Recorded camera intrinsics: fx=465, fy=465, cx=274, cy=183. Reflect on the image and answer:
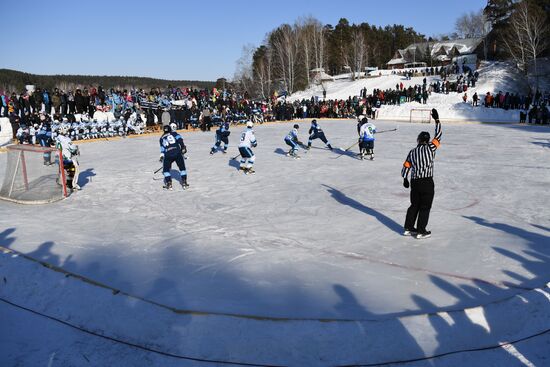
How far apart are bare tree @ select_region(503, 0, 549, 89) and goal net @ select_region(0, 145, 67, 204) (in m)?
42.0

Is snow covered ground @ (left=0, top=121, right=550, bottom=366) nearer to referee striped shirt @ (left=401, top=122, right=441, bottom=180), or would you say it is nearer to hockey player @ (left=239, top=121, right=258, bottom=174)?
referee striped shirt @ (left=401, top=122, right=441, bottom=180)

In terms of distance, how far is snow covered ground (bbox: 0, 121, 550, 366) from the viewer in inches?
160

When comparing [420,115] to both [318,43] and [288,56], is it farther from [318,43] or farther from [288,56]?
[318,43]

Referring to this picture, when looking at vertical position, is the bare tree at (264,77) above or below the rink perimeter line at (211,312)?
above

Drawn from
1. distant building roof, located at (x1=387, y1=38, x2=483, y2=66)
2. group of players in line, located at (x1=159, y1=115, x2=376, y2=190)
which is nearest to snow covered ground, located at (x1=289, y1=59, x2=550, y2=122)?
group of players in line, located at (x1=159, y1=115, x2=376, y2=190)

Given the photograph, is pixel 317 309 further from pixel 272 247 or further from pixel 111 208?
pixel 111 208

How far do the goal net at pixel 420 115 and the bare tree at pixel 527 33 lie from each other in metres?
16.2

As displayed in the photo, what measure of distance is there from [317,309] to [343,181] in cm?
699

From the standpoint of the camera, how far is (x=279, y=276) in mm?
5559

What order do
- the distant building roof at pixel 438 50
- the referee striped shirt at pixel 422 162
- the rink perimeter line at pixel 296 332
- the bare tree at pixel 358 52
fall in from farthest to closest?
the distant building roof at pixel 438 50
the bare tree at pixel 358 52
the referee striped shirt at pixel 422 162
the rink perimeter line at pixel 296 332

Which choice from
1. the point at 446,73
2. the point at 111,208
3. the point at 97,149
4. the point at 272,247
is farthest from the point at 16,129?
the point at 446,73

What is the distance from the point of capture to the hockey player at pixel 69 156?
413 inches

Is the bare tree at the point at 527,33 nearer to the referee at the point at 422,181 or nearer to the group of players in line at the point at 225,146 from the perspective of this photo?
the group of players in line at the point at 225,146

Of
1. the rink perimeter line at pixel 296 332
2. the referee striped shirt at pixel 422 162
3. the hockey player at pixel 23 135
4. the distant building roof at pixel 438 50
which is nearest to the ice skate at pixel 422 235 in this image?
the referee striped shirt at pixel 422 162
